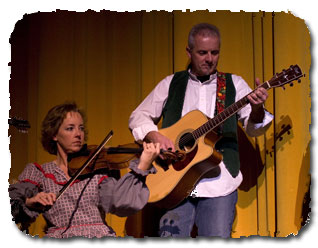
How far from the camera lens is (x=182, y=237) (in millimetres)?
2906

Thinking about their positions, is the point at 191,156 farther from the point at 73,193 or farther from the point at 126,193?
the point at 73,193

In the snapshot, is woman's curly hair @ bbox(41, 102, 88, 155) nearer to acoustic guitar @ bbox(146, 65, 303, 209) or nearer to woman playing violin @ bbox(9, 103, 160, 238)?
woman playing violin @ bbox(9, 103, 160, 238)

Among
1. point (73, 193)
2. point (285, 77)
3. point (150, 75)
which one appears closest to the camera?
point (285, 77)

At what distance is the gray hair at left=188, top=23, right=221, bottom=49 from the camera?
3012 millimetres

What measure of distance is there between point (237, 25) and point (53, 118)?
1.03 metres

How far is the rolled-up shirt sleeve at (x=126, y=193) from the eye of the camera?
279 centimetres

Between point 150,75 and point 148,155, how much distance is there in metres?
0.52

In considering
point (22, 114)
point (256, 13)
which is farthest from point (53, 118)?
point (256, 13)

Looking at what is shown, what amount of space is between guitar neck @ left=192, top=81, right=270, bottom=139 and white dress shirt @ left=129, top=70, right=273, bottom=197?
8 cm

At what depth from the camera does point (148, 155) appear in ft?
9.27

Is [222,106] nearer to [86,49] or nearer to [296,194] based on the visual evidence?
[296,194]

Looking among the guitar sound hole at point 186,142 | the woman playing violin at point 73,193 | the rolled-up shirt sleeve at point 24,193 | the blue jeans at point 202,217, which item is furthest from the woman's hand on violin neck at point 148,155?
the rolled-up shirt sleeve at point 24,193

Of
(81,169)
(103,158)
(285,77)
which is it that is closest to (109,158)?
(103,158)

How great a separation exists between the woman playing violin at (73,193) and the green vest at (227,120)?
0.21 m
